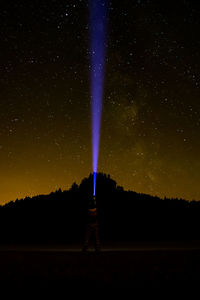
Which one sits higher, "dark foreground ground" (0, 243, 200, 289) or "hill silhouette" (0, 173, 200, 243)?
"hill silhouette" (0, 173, 200, 243)

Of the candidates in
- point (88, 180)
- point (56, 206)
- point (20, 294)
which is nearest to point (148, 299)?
point (20, 294)

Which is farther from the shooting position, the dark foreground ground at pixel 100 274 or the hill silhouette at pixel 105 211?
the hill silhouette at pixel 105 211

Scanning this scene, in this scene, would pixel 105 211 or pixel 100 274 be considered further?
pixel 105 211

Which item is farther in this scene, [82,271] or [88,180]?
[88,180]

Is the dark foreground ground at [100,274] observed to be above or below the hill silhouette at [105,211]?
below

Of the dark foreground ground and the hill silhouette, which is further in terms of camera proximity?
the hill silhouette

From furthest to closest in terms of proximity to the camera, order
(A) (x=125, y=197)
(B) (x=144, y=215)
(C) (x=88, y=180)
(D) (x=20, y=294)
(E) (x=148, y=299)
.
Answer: (C) (x=88, y=180) < (A) (x=125, y=197) < (B) (x=144, y=215) < (D) (x=20, y=294) < (E) (x=148, y=299)

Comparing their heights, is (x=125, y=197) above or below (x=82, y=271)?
above

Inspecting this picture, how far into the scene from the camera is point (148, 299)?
532 cm

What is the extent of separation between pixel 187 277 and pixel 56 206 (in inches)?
2372

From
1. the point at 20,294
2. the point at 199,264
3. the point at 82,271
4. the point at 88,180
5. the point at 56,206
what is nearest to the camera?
the point at 20,294

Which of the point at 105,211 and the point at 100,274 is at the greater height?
the point at 105,211

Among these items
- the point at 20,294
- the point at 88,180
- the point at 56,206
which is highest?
the point at 88,180

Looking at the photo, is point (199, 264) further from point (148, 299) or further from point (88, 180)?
point (88, 180)
